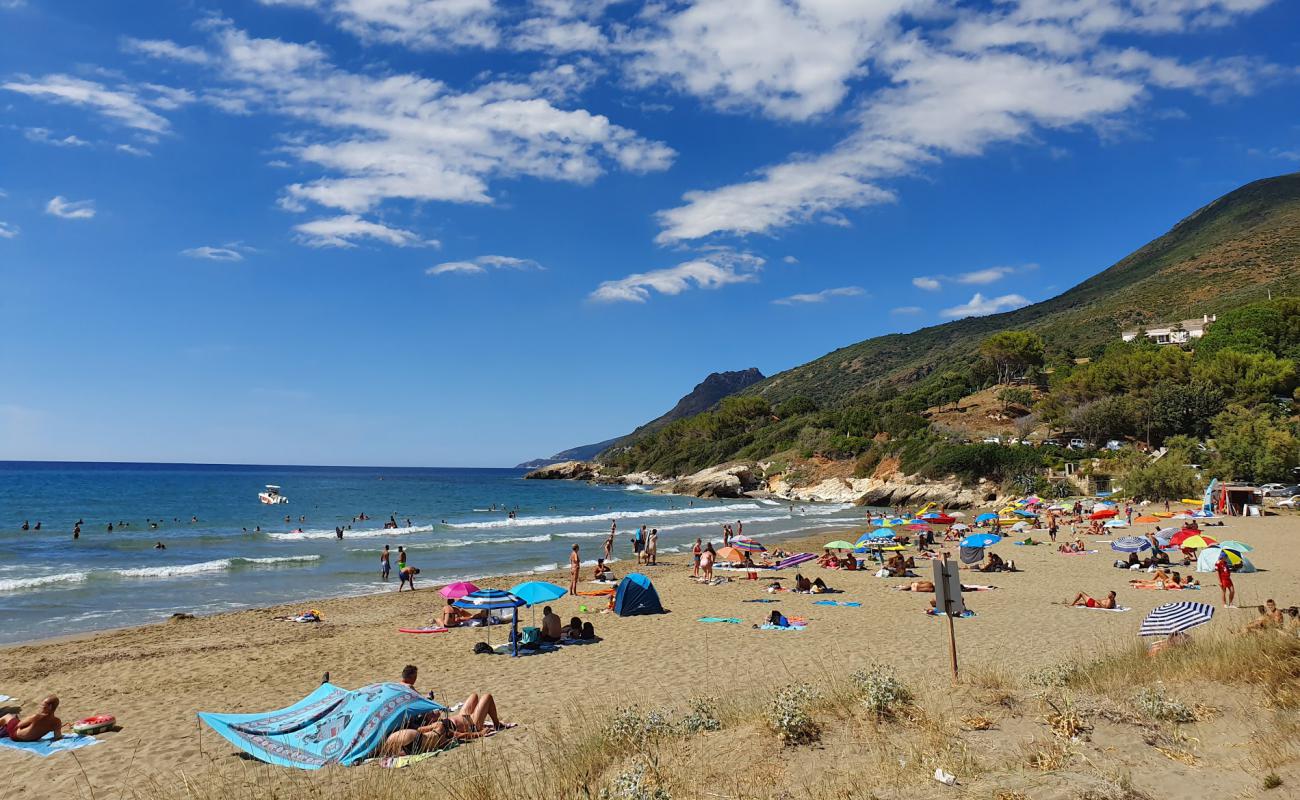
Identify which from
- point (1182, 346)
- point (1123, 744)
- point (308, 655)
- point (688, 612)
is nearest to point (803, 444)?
point (1182, 346)

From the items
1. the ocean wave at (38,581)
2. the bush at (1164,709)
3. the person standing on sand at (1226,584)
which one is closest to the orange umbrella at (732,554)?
the person standing on sand at (1226,584)

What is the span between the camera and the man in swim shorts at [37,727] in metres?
9.20

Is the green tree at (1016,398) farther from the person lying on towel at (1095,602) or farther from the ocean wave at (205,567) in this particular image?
the ocean wave at (205,567)

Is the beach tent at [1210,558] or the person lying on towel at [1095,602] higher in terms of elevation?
Result: the beach tent at [1210,558]

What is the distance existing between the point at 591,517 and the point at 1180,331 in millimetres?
64603

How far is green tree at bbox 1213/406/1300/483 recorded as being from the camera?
40.8 m

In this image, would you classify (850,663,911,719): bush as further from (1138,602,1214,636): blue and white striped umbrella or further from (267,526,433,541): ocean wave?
(267,526,433,541): ocean wave

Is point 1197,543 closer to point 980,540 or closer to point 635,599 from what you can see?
point 980,540

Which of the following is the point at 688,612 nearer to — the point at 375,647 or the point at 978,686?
the point at 375,647

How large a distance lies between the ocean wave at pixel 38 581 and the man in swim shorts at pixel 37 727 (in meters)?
17.6

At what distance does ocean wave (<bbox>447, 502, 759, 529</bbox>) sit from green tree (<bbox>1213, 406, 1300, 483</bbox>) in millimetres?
31714

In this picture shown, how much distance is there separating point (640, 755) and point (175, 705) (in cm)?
852

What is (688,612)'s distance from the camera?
17719mm

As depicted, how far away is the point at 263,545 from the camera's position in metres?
36.1
